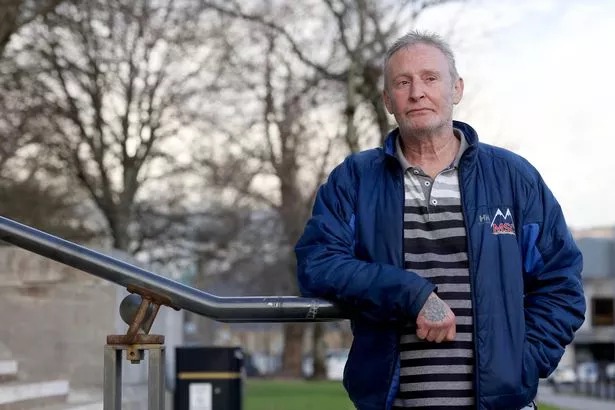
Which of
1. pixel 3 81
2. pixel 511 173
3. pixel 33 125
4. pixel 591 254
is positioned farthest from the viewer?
pixel 591 254

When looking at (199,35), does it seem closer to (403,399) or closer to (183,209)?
(183,209)

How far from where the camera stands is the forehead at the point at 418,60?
3.06 metres

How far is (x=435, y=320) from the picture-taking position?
9.25 feet

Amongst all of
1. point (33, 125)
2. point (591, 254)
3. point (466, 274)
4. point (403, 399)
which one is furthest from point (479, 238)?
point (591, 254)

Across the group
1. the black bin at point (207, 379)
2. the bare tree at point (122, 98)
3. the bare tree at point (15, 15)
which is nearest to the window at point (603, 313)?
the bare tree at point (122, 98)

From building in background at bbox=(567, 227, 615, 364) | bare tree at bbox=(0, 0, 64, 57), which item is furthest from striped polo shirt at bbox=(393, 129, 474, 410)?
building in background at bbox=(567, 227, 615, 364)

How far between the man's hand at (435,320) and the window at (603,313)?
7919 centimetres

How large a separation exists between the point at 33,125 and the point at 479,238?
22.6 metres

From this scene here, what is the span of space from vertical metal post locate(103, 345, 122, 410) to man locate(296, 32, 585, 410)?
0.51 meters

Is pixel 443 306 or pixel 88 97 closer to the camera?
pixel 443 306

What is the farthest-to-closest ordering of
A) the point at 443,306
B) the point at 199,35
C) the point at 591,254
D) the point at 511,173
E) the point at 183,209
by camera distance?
the point at 591,254, the point at 183,209, the point at 199,35, the point at 511,173, the point at 443,306

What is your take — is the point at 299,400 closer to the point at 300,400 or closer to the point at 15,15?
the point at 300,400

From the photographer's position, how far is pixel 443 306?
283cm

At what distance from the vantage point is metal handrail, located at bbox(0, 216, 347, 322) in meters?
2.87
